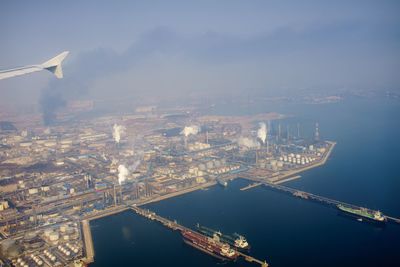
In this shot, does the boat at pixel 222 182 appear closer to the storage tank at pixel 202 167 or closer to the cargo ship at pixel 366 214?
the storage tank at pixel 202 167

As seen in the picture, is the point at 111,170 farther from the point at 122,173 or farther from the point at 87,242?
the point at 87,242

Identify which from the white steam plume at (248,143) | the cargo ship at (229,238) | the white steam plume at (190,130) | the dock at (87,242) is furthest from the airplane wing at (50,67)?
the white steam plume at (190,130)

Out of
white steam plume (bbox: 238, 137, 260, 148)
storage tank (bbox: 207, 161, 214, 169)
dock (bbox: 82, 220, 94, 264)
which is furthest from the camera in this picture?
white steam plume (bbox: 238, 137, 260, 148)

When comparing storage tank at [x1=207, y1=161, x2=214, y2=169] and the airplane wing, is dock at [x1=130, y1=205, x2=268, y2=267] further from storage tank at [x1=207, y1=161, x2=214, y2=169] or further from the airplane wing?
the airplane wing

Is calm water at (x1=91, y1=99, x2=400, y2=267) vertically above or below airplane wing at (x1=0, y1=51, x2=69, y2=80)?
below

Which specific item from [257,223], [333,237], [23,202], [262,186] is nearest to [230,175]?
[262,186]

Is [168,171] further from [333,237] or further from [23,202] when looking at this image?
[333,237]

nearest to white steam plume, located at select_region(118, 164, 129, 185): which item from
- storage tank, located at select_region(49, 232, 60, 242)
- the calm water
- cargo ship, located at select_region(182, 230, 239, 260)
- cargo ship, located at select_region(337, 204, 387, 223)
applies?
the calm water
